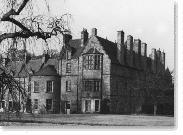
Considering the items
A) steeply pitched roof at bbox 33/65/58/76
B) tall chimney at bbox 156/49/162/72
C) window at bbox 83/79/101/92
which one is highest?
steeply pitched roof at bbox 33/65/58/76

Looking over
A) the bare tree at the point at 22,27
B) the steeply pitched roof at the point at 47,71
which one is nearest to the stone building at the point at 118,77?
the bare tree at the point at 22,27

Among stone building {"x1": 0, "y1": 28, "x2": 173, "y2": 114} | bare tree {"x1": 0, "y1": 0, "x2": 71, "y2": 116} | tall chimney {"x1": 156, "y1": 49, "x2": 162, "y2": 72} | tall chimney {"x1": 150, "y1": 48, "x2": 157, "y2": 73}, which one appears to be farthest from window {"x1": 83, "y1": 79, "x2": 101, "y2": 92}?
bare tree {"x1": 0, "y1": 0, "x2": 71, "y2": 116}

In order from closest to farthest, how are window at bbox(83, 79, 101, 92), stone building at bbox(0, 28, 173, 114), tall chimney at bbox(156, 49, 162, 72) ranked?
tall chimney at bbox(156, 49, 162, 72)
stone building at bbox(0, 28, 173, 114)
window at bbox(83, 79, 101, 92)

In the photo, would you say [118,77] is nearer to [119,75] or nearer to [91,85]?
[119,75]

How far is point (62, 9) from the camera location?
27.9 ft

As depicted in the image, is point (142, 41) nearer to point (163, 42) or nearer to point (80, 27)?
point (163, 42)

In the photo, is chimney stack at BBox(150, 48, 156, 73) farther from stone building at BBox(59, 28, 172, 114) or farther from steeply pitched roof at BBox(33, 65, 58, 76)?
steeply pitched roof at BBox(33, 65, 58, 76)

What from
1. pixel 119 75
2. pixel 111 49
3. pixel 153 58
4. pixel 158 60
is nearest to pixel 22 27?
pixel 158 60

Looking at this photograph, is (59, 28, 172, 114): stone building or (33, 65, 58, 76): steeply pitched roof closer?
(59, 28, 172, 114): stone building

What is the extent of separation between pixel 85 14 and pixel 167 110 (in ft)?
8.80

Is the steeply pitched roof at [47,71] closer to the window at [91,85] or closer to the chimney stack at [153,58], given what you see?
the window at [91,85]
